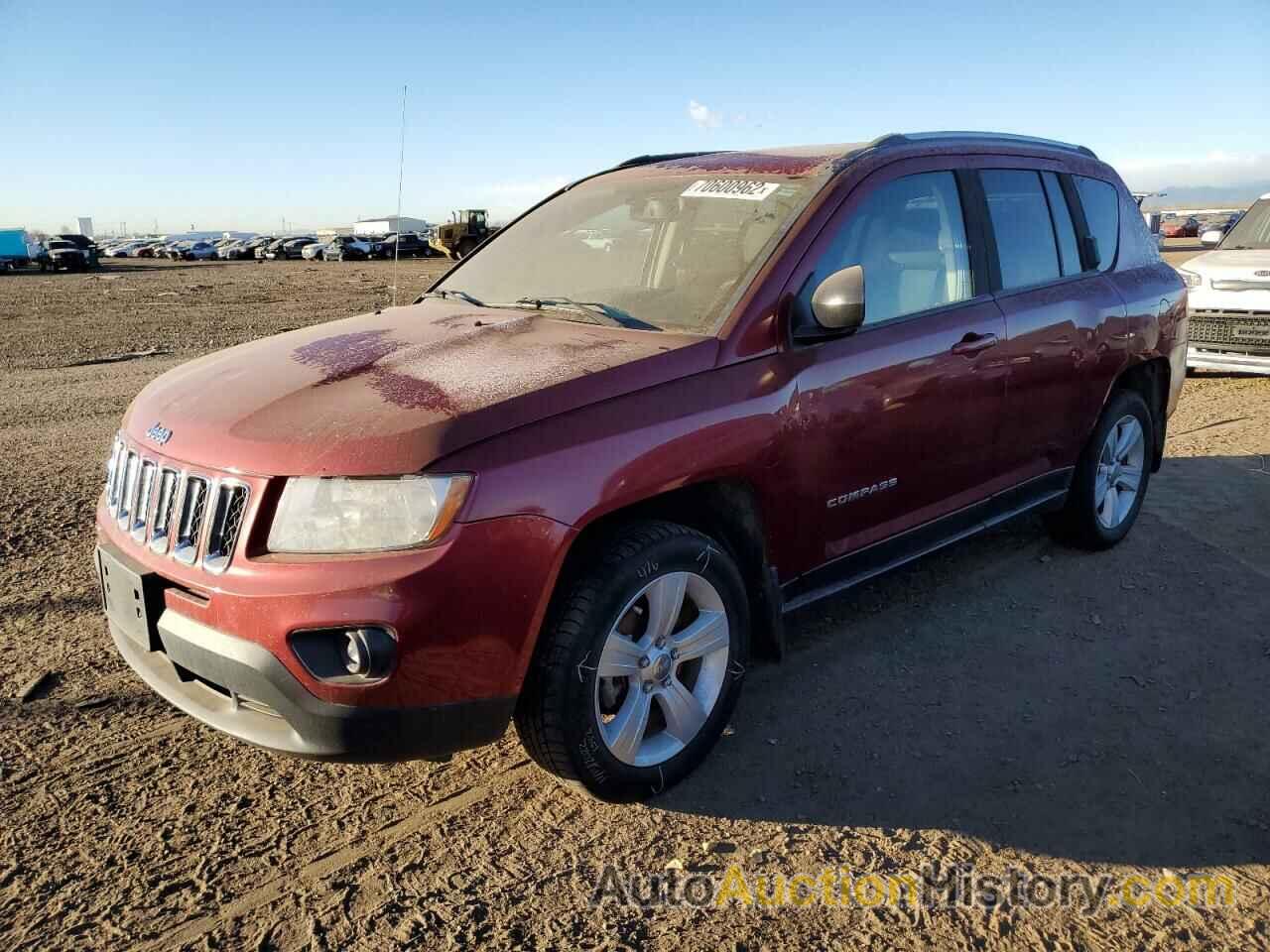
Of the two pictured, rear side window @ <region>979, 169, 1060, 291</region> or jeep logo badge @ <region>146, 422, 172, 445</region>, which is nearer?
jeep logo badge @ <region>146, 422, 172, 445</region>

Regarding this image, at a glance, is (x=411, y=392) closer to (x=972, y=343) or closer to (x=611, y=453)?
(x=611, y=453)

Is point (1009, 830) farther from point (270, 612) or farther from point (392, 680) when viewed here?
point (270, 612)

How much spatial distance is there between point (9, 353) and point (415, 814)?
12.9 meters

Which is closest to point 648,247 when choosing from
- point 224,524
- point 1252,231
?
point 224,524

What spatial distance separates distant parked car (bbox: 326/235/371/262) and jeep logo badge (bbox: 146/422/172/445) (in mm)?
52520

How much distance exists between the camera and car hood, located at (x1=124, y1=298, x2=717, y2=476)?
243 centimetres

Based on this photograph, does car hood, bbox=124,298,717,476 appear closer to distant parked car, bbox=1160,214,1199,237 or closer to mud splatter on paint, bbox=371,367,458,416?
mud splatter on paint, bbox=371,367,458,416

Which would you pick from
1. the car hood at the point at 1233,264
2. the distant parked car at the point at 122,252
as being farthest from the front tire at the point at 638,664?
the distant parked car at the point at 122,252

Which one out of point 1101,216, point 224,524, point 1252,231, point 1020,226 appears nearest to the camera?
point 224,524

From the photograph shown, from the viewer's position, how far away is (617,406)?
2.69 metres

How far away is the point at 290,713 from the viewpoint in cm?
238

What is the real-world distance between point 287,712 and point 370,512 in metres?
0.53

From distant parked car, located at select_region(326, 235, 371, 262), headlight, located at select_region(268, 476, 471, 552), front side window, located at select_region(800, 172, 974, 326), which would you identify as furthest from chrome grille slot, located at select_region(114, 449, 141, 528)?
distant parked car, located at select_region(326, 235, 371, 262)

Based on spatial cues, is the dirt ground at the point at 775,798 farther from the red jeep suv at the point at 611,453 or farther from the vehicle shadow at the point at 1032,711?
the red jeep suv at the point at 611,453
